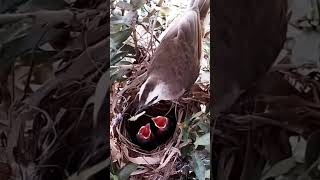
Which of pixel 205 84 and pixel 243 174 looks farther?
pixel 205 84

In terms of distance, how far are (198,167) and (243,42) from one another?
1.14 ft

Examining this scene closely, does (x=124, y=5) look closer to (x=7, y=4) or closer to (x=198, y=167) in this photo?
(x=7, y=4)

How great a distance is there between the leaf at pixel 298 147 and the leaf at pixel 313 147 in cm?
1

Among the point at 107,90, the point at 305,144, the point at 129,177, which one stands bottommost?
the point at 129,177

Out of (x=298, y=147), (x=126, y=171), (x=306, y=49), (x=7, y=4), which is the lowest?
(x=126, y=171)

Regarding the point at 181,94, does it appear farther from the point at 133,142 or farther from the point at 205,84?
the point at 133,142

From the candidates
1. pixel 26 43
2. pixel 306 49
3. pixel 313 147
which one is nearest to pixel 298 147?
pixel 313 147

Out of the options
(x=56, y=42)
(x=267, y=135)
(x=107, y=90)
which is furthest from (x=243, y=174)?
(x=56, y=42)

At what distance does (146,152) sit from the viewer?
1.28 metres

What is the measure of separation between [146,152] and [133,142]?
0.05 m

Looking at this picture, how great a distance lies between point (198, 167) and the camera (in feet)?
4.04

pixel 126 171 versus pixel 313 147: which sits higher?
pixel 313 147

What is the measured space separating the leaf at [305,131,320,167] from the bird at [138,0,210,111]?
349 millimetres

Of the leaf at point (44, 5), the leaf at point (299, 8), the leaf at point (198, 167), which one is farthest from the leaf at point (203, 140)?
the leaf at point (44, 5)
